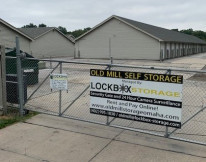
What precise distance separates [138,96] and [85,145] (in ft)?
4.73

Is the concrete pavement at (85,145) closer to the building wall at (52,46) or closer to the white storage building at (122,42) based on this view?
the white storage building at (122,42)

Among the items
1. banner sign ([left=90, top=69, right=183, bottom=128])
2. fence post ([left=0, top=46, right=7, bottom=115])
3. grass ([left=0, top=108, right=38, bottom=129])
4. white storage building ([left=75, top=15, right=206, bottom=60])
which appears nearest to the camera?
banner sign ([left=90, top=69, right=183, bottom=128])

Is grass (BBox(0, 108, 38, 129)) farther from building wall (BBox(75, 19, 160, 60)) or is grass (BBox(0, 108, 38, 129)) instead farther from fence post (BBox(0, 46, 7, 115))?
building wall (BBox(75, 19, 160, 60))

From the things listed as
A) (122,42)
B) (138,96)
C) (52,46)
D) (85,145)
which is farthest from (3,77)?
(52,46)

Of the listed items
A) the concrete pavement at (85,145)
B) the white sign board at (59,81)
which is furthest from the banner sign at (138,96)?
the white sign board at (59,81)

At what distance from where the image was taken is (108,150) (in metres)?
4.73

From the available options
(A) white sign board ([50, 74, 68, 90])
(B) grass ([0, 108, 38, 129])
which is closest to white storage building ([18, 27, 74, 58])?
(B) grass ([0, 108, 38, 129])

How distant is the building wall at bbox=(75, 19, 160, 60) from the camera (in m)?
34.6

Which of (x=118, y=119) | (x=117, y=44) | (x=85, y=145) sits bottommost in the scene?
(x=85, y=145)

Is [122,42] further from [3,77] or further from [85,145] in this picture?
[85,145]

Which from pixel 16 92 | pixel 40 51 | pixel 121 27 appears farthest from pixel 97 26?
pixel 16 92

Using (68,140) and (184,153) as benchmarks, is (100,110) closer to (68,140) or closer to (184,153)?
(68,140)

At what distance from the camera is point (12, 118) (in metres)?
6.50

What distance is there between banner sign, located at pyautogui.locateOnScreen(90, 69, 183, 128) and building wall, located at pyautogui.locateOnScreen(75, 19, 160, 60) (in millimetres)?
29207
